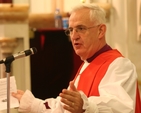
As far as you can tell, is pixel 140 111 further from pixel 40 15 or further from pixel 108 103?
pixel 40 15

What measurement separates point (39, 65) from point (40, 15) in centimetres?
63

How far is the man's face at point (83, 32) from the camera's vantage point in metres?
2.14

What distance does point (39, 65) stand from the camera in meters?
3.85

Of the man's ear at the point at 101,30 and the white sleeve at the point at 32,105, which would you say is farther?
the white sleeve at the point at 32,105

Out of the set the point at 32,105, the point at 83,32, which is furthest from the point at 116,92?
the point at 32,105

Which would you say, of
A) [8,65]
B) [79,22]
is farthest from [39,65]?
[8,65]

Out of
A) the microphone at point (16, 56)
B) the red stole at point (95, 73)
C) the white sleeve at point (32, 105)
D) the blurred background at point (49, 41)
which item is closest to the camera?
the microphone at point (16, 56)

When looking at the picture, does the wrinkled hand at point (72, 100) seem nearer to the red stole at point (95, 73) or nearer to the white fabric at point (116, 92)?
the white fabric at point (116, 92)

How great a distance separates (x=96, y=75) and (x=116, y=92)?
28cm

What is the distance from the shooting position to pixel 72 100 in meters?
1.61

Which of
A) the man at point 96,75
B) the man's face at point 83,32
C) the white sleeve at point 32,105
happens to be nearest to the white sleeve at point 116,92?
the man at point 96,75

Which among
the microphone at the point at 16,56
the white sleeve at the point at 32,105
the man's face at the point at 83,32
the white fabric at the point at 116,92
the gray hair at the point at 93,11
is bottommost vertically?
the white sleeve at the point at 32,105

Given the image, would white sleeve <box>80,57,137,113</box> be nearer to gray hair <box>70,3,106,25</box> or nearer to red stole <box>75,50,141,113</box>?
red stole <box>75,50,141,113</box>

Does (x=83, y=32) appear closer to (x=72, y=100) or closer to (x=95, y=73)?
(x=95, y=73)
